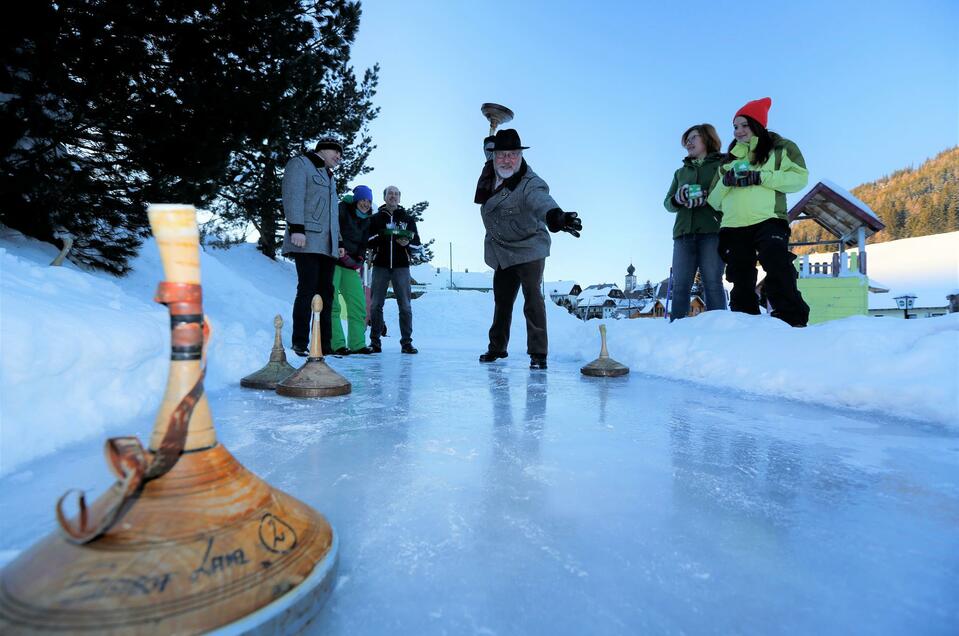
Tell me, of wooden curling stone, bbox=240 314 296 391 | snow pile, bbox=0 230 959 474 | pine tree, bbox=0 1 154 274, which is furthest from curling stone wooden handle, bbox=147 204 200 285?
pine tree, bbox=0 1 154 274

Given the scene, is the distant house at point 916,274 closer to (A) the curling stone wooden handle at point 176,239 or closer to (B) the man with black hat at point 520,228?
(B) the man with black hat at point 520,228

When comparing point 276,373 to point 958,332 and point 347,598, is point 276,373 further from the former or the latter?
point 958,332

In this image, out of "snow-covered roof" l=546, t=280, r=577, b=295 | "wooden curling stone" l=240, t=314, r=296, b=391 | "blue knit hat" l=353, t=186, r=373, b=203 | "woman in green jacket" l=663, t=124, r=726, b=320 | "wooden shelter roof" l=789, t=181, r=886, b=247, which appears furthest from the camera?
"snow-covered roof" l=546, t=280, r=577, b=295

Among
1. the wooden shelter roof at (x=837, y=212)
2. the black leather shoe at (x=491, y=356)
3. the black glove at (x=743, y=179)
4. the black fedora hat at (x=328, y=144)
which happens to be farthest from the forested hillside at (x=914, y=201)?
the black fedora hat at (x=328, y=144)

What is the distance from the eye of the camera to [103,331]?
189 centimetres

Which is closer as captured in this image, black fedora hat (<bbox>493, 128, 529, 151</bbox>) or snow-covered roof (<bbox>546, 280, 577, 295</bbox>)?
black fedora hat (<bbox>493, 128, 529, 151</bbox>)

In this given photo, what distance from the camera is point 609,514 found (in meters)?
1.03

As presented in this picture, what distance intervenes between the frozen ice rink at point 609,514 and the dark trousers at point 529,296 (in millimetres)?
1912

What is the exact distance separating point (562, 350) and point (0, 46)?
16.8 feet

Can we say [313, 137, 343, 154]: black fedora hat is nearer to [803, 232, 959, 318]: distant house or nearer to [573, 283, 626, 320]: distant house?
[803, 232, 959, 318]: distant house

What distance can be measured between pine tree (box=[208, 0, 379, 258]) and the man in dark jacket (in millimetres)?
1297

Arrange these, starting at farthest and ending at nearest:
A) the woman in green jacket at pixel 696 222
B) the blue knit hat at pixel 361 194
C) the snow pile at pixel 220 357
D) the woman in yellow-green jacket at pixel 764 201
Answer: the blue knit hat at pixel 361 194, the woman in green jacket at pixel 696 222, the woman in yellow-green jacket at pixel 764 201, the snow pile at pixel 220 357

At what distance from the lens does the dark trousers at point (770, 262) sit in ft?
11.8

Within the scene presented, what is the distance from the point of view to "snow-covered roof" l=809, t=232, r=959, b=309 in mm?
28781
